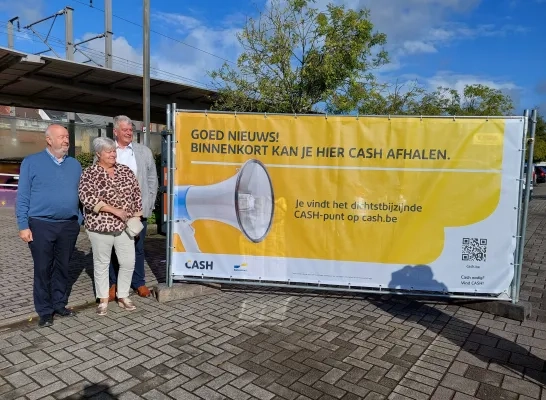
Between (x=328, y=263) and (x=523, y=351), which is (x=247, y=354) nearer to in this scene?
(x=328, y=263)

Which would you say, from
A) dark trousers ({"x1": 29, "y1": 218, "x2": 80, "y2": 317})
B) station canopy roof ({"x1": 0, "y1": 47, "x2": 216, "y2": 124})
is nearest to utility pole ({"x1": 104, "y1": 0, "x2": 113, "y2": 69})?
station canopy roof ({"x1": 0, "y1": 47, "x2": 216, "y2": 124})

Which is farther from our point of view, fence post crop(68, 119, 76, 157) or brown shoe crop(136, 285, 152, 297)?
fence post crop(68, 119, 76, 157)

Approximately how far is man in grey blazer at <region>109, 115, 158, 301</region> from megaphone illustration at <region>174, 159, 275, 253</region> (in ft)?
1.13

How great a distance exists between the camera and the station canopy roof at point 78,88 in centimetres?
969

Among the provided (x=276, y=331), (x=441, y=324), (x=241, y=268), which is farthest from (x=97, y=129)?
(x=441, y=324)

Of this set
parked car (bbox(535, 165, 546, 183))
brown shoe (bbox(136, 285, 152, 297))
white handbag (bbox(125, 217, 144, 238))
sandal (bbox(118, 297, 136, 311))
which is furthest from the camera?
parked car (bbox(535, 165, 546, 183))

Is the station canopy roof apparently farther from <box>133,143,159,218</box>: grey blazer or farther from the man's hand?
the man's hand

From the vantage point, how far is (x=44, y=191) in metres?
3.94

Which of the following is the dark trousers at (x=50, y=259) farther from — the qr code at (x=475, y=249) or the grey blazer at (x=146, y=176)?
the qr code at (x=475, y=249)

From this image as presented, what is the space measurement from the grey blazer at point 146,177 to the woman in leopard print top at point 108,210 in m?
0.33

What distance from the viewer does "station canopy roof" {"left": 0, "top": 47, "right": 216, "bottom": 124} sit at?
9.69 metres

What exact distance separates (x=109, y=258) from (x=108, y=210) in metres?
0.58

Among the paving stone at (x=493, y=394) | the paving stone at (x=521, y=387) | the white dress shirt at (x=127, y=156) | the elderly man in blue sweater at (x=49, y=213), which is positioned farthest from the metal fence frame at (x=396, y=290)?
the paving stone at (x=493, y=394)

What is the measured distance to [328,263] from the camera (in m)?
4.73
